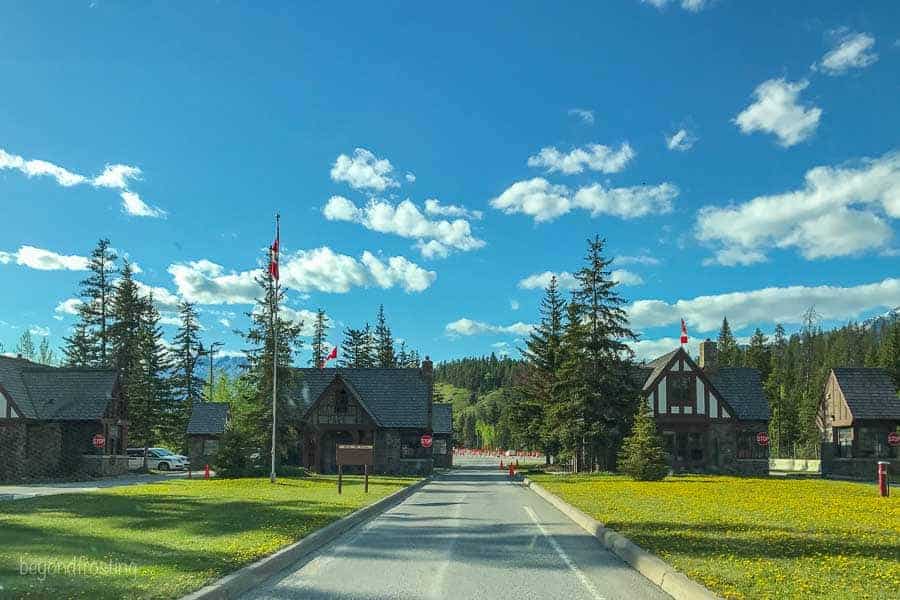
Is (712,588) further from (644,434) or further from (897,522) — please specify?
(644,434)

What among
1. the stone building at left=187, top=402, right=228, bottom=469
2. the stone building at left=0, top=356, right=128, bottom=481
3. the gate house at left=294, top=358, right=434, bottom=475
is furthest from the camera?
the stone building at left=187, top=402, right=228, bottom=469

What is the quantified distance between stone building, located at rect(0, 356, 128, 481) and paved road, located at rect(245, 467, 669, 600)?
101 feet

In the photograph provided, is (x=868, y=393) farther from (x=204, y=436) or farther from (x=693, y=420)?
(x=204, y=436)

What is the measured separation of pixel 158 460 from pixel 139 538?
46.8 metres

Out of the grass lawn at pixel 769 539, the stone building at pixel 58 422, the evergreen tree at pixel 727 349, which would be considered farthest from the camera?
the evergreen tree at pixel 727 349

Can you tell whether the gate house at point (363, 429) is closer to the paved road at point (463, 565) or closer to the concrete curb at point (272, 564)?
the concrete curb at point (272, 564)

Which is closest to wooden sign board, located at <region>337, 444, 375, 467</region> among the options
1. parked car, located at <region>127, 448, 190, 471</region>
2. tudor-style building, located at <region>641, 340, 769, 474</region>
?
tudor-style building, located at <region>641, 340, 769, 474</region>

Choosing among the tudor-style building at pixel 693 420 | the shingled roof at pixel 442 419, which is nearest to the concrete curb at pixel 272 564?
the tudor-style building at pixel 693 420

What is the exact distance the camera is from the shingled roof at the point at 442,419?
2680 inches

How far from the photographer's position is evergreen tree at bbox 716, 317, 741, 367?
11112cm

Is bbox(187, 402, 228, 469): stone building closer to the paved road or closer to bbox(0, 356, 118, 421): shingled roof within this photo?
bbox(0, 356, 118, 421): shingled roof

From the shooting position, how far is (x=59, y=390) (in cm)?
4581

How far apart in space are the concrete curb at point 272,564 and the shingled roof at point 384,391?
1184 inches

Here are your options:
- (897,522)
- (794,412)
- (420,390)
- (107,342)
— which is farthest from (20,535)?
(794,412)
